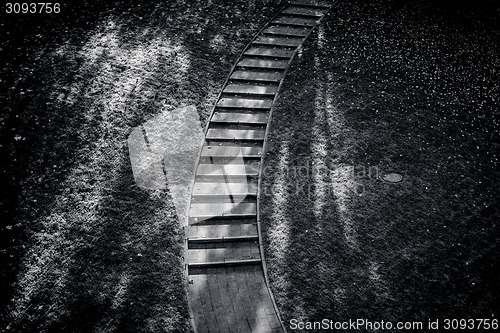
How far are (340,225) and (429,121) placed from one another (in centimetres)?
367

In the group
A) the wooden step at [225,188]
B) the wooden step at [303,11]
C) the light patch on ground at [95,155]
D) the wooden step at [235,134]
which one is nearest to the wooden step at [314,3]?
the wooden step at [303,11]

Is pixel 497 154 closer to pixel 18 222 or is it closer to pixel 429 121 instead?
pixel 429 121

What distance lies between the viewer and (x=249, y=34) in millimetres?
10281

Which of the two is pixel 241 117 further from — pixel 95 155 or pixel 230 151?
pixel 95 155

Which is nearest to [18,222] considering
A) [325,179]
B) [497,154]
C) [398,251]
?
[325,179]

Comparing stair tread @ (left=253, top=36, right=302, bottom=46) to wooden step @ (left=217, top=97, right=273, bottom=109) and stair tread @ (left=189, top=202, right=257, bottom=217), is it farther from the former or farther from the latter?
stair tread @ (left=189, top=202, right=257, bottom=217)

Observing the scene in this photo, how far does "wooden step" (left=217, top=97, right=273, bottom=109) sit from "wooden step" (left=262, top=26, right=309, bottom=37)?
9.21ft

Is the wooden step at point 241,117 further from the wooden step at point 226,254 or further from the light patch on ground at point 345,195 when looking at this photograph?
the wooden step at point 226,254

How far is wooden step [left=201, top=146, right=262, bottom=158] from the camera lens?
7594 mm

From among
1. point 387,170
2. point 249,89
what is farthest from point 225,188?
point 387,170

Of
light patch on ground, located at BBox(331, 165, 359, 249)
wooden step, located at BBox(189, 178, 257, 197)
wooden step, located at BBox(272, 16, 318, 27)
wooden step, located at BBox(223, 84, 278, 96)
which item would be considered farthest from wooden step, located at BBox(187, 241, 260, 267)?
wooden step, located at BBox(272, 16, 318, 27)

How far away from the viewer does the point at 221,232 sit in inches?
256

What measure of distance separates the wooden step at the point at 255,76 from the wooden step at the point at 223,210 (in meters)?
3.69

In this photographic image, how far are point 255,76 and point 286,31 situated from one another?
2231 millimetres
